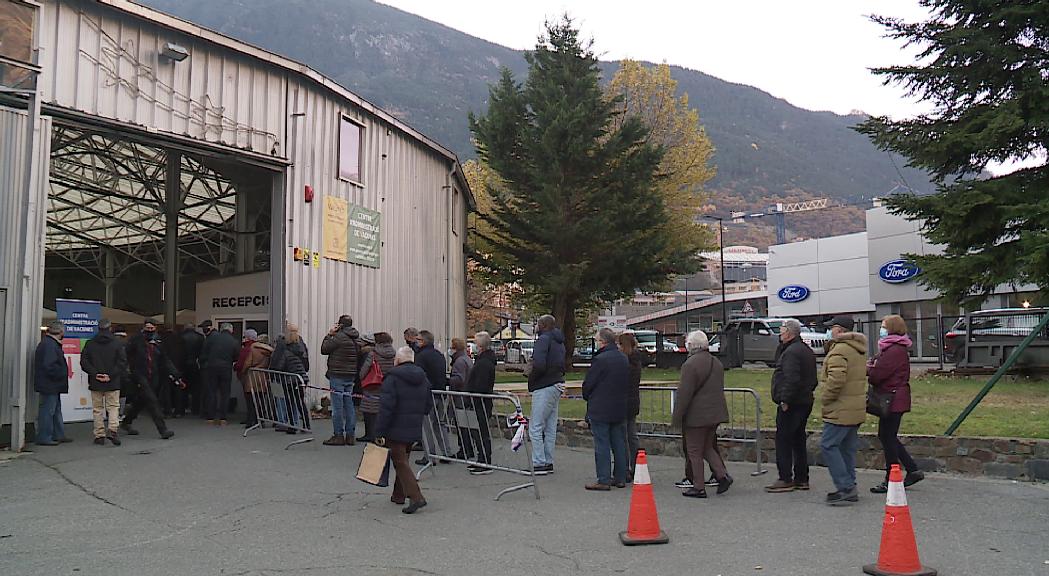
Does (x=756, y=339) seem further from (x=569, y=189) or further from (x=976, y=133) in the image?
(x=976, y=133)

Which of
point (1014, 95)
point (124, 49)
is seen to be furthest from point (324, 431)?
point (1014, 95)

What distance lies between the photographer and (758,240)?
181500 mm

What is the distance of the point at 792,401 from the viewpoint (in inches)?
352

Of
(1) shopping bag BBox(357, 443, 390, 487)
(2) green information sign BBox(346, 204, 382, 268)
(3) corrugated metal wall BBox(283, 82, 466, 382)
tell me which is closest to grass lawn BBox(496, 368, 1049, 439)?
→ (3) corrugated metal wall BBox(283, 82, 466, 382)

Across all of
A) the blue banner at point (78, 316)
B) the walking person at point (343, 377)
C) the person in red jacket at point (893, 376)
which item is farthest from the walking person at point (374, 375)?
the person in red jacket at point (893, 376)

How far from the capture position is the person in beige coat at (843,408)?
8312 millimetres

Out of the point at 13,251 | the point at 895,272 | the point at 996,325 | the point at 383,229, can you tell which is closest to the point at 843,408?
the point at 13,251

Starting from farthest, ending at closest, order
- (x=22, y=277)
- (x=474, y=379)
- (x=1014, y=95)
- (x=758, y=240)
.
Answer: (x=758, y=240), (x=1014, y=95), (x=22, y=277), (x=474, y=379)

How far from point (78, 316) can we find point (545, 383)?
862cm

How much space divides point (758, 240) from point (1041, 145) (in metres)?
166

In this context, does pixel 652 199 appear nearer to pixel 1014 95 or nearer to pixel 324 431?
pixel 1014 95

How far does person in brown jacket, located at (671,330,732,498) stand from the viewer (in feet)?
29.0

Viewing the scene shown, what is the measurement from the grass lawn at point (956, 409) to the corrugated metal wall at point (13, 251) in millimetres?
8009

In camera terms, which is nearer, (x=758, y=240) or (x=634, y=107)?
(x=634, y=107)
